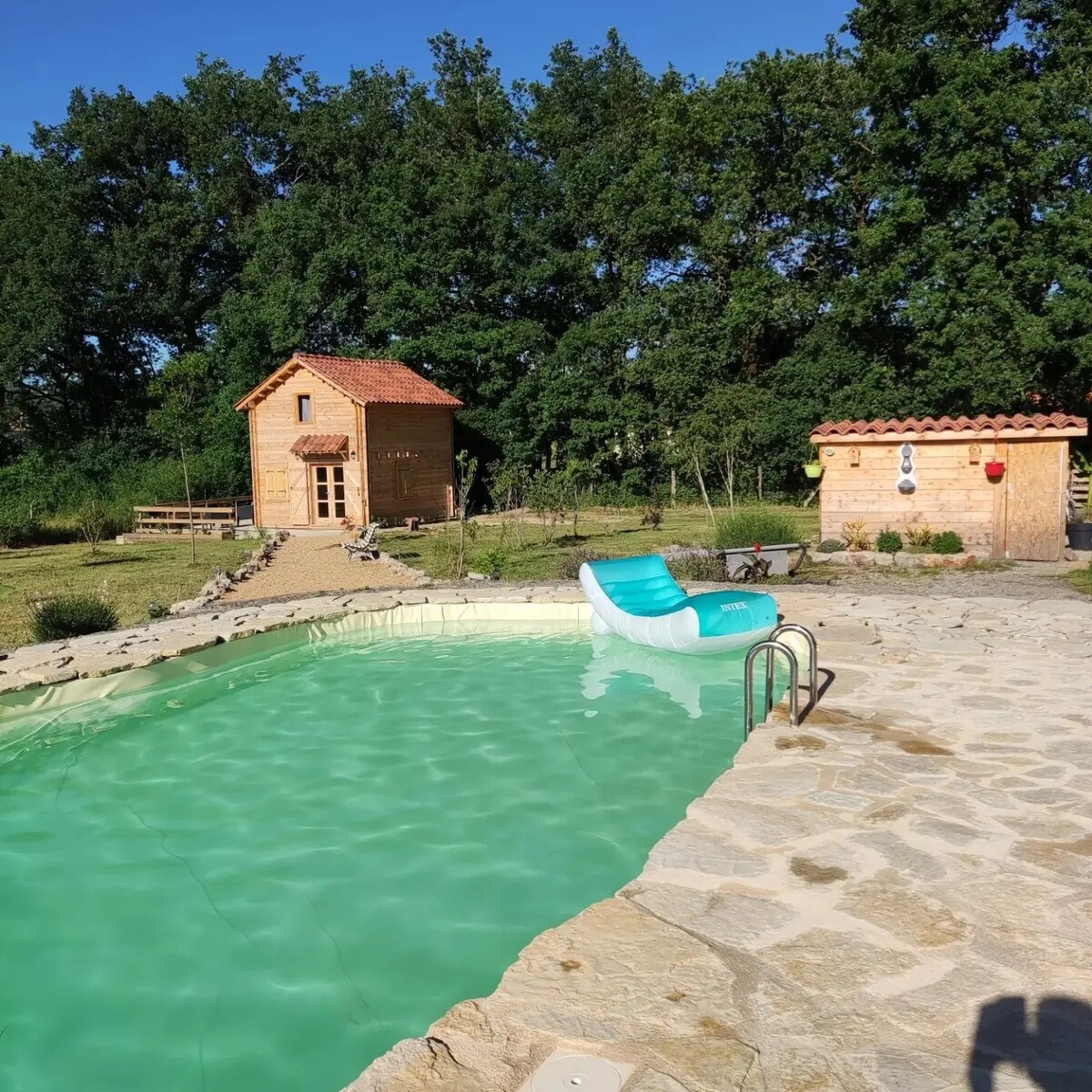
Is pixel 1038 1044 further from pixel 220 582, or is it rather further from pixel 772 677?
pixel 220 582

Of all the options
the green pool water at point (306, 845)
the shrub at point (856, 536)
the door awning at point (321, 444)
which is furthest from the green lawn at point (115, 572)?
the shrub at point (856, 536)

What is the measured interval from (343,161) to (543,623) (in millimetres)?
29957

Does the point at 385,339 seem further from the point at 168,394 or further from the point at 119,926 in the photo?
the point at 119,926

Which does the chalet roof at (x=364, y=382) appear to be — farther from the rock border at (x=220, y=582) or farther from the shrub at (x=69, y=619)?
the shrub at (x=69, y=619)

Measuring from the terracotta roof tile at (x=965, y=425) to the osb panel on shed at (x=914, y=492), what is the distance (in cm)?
19

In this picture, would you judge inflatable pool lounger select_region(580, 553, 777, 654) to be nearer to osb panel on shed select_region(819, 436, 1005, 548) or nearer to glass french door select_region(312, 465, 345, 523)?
osb panel on shed select_region(819, 436, 1005, 548)

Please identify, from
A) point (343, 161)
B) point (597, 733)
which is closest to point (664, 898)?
point (597, 733)

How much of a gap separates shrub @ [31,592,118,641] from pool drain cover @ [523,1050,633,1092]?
8.98 metres

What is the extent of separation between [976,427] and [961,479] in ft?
2.77

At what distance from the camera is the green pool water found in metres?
4.00

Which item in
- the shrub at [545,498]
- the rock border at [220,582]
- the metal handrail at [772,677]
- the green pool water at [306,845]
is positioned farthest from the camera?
the shrub at [545,498]

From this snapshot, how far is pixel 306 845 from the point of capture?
5.69 meters

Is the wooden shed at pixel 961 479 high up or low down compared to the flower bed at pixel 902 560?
up

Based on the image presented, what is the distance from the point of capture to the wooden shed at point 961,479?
14.9 metres
